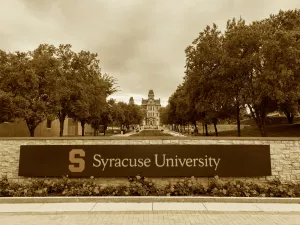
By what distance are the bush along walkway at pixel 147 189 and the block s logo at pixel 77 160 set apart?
0.94 meters

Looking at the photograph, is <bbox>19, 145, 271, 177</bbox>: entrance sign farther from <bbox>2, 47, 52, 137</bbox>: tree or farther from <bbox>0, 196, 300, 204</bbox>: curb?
<bbox>2, 47, 52, 137</bbox>: tree

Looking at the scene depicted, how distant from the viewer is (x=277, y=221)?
730cm

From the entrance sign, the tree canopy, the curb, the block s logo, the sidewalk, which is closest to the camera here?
the sidewalk

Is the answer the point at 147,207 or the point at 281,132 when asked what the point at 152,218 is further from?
the point at 281,132

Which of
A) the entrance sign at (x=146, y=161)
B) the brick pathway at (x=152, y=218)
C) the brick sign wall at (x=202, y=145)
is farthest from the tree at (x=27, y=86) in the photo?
the brick pathway at (x=152, y=218)

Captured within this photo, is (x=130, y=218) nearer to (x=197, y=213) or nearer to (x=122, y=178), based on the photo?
(x=197, y=213)

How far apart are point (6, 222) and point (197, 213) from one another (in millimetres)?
5982

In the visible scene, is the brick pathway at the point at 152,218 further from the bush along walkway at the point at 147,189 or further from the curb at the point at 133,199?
the bush along walkway at the point at 147,189

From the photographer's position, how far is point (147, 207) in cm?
857

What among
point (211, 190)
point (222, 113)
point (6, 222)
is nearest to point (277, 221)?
point (211, 190)

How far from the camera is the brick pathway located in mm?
7215

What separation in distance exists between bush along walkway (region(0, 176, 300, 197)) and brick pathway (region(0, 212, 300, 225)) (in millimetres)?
1728

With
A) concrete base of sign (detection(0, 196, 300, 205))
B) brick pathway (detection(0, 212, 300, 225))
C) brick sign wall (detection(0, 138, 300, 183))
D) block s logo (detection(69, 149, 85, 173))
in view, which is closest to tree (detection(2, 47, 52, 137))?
brick sign wall (detection(0, 138, 300, 183))

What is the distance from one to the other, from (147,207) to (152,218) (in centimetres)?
104
